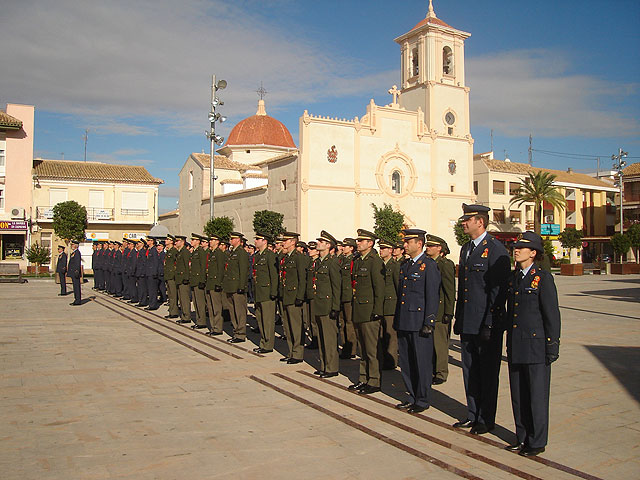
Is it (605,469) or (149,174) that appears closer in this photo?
(605,469)

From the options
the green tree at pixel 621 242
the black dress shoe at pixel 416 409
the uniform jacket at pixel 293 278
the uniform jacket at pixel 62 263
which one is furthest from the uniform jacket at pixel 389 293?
the green tree at pixel 621 242

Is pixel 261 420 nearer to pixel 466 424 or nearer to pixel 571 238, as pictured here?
pixel 466 424

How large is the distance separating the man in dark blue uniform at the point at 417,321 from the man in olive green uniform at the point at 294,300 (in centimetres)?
278

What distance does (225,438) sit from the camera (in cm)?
548

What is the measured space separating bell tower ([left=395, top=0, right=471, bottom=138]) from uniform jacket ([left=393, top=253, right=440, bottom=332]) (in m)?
42.8

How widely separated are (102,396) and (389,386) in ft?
11.7

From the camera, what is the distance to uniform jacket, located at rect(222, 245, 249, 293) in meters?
10.9

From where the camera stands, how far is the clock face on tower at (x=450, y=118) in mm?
49750

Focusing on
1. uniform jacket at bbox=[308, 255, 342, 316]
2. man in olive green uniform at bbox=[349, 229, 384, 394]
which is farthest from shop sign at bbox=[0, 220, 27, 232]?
man in olive green uniform at bbox=[349, 229, 384, 394]

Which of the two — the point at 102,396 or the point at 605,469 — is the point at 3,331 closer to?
the point at 102,396

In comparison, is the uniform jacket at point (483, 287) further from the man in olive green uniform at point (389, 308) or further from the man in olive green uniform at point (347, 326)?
the man in olive green uniform at point (347, 326)

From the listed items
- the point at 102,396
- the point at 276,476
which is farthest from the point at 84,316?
the point at 276,476

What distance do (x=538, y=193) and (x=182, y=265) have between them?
44942 millimetres

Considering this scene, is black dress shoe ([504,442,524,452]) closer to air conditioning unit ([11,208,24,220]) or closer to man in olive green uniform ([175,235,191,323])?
man in olive green uniform ([175,235,191,323])
